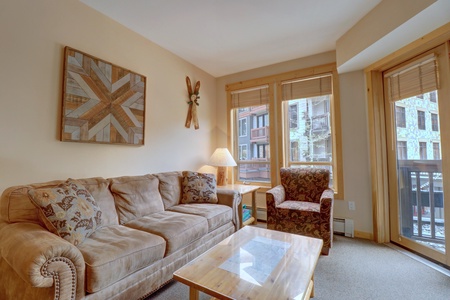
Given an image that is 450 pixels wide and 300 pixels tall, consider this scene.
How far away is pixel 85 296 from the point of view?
1.19m

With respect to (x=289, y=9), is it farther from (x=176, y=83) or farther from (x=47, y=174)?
(x=47, y=174)

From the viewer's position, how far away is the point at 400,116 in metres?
2.52

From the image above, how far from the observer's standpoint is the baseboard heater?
280 centimetres

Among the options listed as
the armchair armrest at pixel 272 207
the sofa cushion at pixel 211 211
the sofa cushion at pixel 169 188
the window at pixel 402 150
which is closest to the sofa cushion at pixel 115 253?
the sofa cushion at pixel 211 211

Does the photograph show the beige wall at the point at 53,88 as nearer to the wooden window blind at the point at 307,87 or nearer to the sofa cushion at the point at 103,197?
the sofa cushion at the point at 103,197

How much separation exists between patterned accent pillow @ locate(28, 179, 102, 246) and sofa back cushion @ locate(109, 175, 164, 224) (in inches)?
14.4

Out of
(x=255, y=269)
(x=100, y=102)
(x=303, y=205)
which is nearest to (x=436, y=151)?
(x=303, y=205)

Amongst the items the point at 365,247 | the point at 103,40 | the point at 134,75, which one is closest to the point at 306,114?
the point at 365,247

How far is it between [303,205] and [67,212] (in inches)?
91.5

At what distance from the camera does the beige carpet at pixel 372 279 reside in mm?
1626

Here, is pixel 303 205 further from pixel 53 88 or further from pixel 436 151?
pixel 53 88

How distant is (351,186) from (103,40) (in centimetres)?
347

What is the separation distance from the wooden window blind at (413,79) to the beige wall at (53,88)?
292 cm

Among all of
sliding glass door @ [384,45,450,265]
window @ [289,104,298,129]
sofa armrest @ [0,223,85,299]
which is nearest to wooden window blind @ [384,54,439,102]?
sliding glass door @ [384,45,450,265]
